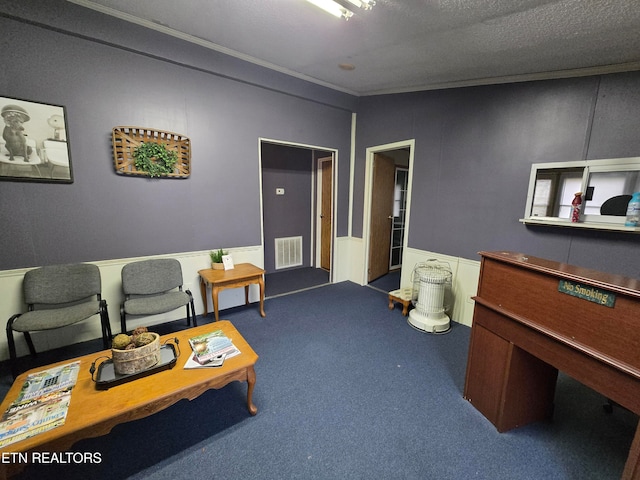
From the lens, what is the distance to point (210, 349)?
169 cm

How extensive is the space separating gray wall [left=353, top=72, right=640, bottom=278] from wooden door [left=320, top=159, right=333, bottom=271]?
48.1 inches

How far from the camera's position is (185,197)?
2768 millimetres

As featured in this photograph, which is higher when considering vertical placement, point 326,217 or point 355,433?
point 326,217

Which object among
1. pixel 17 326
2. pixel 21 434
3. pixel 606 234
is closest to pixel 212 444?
pixel 21 434

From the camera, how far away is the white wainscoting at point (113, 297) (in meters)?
2.13

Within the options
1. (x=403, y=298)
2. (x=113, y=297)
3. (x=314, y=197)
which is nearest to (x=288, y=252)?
(x=314, y=197)

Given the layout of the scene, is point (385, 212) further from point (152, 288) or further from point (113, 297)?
point (113, 297)

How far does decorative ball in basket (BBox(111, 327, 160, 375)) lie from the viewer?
1.40 m

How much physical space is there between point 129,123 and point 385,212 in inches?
137

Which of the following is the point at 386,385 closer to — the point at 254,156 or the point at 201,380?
the point at 201,380

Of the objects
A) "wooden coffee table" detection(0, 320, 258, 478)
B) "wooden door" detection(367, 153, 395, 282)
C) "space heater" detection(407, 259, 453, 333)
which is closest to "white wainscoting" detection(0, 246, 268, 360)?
"wooden coffee table" detection(0, 320, 258, 478)

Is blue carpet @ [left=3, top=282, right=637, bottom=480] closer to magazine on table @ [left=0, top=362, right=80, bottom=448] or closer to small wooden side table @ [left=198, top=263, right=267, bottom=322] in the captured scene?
magazine on table @ [left=0, top=362, right=80, bottom=448]

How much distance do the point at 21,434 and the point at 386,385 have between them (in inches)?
78.9

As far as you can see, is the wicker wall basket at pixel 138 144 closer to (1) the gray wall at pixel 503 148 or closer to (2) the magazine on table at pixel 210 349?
(2) the magazine on table at pixel 210 349
